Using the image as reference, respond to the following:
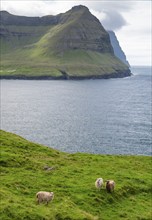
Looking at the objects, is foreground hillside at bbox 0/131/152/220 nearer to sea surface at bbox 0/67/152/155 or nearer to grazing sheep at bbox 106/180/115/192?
grazing sheep at bbox 106/180/115/192

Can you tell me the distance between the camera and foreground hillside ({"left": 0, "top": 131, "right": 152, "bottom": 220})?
31.3m

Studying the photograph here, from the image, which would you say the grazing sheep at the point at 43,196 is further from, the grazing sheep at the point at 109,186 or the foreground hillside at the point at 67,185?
the grazing sheep at the point at 109,186

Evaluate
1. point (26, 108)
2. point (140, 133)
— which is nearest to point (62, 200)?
point (140, 133)

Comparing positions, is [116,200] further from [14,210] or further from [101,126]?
[101,126]

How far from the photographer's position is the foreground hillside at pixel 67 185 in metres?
31.3

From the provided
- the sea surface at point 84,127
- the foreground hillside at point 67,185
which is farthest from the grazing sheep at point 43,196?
the sea surface at point 84,127

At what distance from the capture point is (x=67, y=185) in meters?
41.0

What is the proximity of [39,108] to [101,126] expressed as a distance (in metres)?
60.8

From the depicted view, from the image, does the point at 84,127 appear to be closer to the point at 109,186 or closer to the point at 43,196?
the point at 109,186

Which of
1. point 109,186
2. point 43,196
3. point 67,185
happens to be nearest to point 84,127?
point 67,185

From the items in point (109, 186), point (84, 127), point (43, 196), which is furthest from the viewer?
point (84, 127)

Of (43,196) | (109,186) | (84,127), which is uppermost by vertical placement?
(43,196)

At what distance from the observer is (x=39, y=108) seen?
19075cm

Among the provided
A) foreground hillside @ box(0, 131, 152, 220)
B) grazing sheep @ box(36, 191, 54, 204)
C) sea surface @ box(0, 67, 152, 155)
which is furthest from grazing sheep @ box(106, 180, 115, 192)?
sea surface @ box(0, 67, 152, 155)
